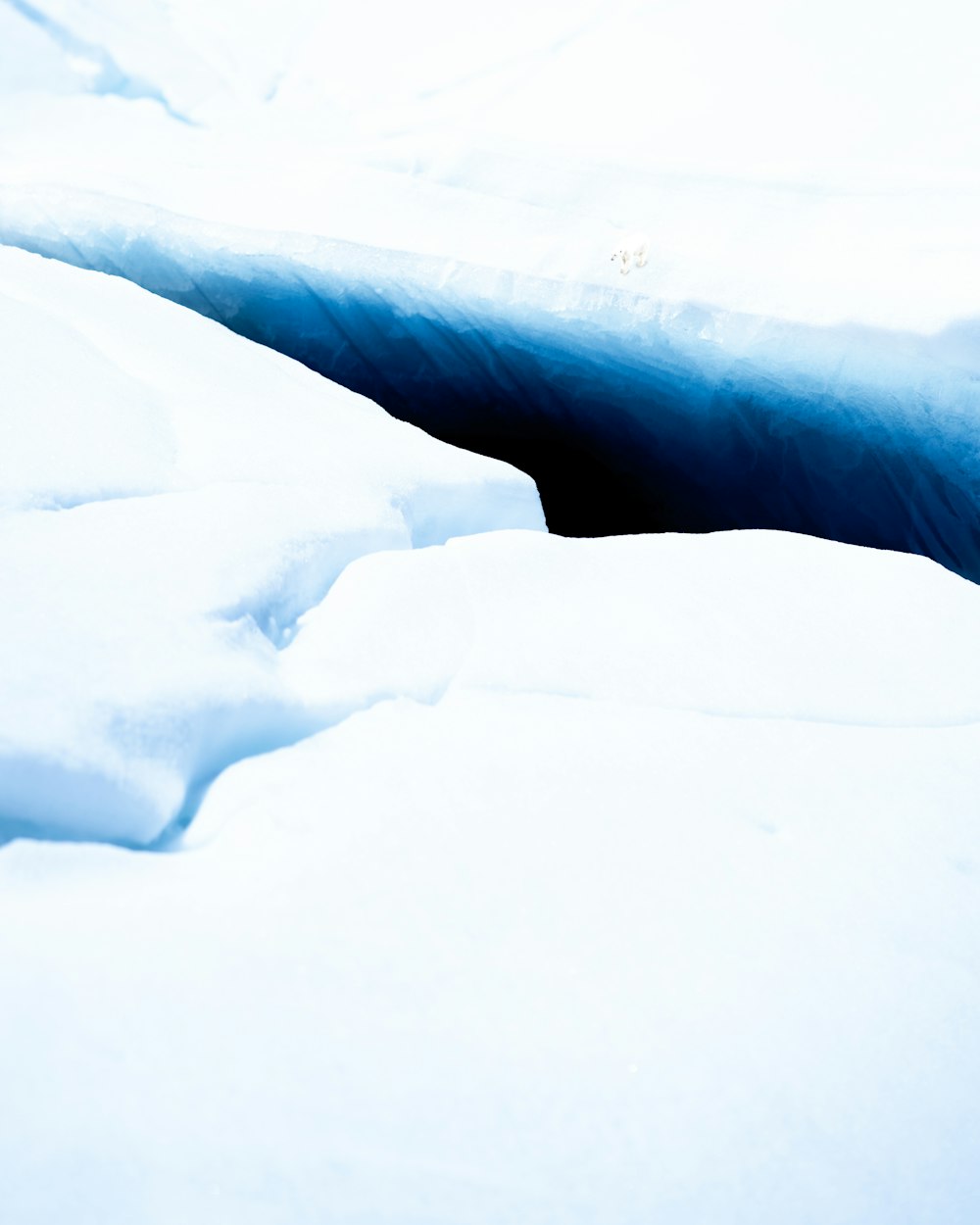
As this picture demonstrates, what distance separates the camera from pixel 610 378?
2.19 m

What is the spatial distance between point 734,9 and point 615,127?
46 centimetres

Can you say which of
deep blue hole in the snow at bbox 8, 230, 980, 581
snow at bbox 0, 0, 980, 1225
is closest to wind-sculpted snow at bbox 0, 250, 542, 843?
snow at bbox 0, 0, 980, 1225

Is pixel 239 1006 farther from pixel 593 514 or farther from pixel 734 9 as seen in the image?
pixel 734 9

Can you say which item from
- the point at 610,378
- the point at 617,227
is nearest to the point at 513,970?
the point at 610,378

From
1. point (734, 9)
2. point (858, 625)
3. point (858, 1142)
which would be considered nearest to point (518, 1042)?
point (858, 1142)

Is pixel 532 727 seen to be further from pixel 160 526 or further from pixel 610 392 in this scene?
pixel 610 392

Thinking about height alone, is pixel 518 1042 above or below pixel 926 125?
below

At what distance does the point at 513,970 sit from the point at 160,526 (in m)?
0.61

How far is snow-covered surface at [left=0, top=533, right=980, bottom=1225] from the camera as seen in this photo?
1.71ft

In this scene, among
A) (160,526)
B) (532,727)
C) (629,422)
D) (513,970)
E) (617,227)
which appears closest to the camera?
(513,970)

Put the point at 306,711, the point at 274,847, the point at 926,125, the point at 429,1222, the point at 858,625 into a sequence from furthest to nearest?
the point at 926,125 → the point at 858,625 → the point at 306,711 → the point at 274,847 → the point at 429,1222

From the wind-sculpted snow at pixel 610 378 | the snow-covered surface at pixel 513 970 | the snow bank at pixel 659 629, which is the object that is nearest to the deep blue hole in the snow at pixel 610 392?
the wind-sculpted snow at pixel 610 378

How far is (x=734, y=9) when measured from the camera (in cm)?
235

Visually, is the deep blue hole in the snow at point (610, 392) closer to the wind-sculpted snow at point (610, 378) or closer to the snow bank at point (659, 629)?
the wind-sculpted snow at point (610, 378)
